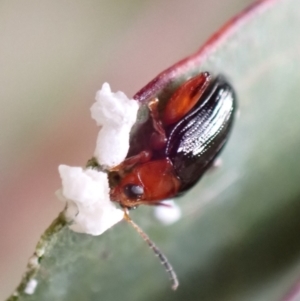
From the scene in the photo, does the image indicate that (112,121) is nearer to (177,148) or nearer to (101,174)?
(101,174)

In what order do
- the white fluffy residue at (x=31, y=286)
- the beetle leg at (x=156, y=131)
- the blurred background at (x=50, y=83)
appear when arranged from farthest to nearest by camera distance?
the blurred background at (x=50, y=83), the beetle leg at (x=156, y=131), the white fluffy residue at (x=31, y=286)

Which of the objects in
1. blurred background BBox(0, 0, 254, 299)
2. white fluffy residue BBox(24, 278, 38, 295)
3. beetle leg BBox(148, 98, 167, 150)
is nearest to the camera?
white fluffy residue BBox(24, 278, 38, 295)

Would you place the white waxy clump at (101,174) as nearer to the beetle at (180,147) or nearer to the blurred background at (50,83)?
the beetle at (180,147)

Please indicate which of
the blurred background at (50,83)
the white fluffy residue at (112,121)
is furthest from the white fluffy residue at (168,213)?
the blurred background at (50,83)

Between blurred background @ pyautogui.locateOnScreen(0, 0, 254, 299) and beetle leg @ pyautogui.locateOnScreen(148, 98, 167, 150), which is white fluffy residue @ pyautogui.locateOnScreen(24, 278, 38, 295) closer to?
beetle leg @ pyautogui.locateOnScreen(148, 98, 167, 150)

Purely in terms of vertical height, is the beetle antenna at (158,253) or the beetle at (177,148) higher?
the beetle at (177,148)

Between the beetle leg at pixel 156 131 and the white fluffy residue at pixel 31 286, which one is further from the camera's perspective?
the beetle leg at pixel 156 131

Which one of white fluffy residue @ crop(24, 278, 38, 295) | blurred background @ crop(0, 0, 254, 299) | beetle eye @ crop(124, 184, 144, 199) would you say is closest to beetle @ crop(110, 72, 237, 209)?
beetle eye @ crop(124, 184, 144, 199)
